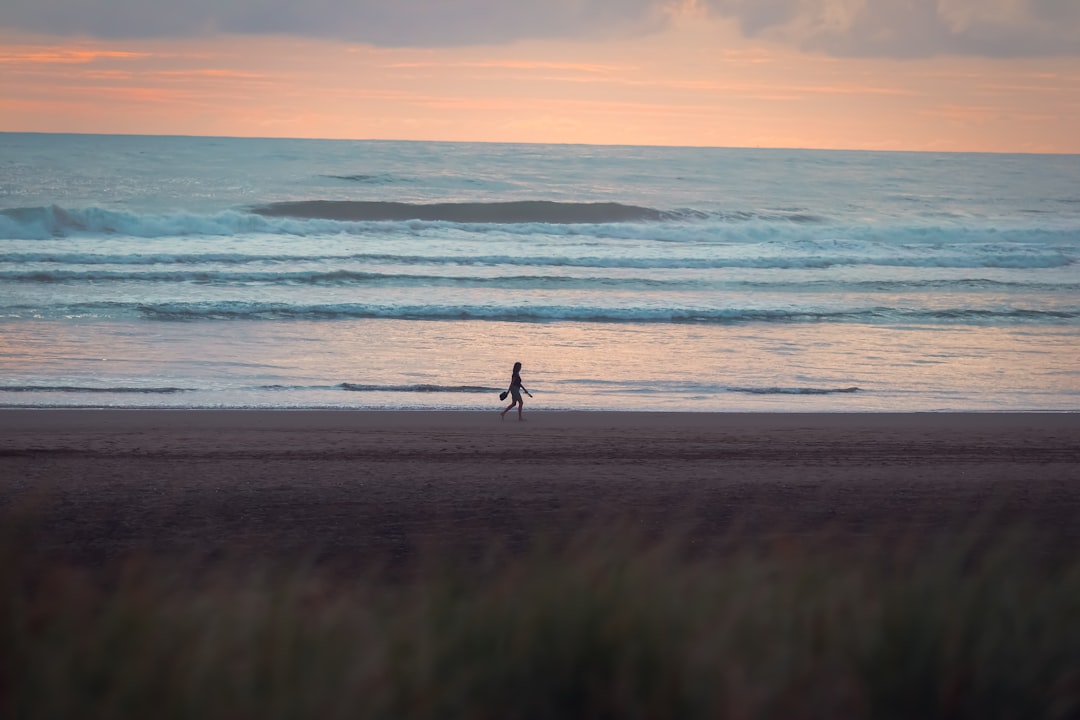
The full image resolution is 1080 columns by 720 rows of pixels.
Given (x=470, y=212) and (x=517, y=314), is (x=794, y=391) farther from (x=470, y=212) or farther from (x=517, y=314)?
(x=470, y=212)

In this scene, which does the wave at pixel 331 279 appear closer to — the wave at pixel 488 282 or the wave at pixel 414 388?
the wave at pixel 488 282

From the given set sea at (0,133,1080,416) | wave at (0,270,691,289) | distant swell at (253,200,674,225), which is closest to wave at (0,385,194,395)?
sea at (0,133,1080,416)

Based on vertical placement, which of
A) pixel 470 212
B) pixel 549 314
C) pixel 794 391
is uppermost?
pixel 470 212

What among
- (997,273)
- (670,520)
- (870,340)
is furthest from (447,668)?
(997,273)

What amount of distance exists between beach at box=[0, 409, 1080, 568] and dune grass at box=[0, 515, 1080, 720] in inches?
84.0

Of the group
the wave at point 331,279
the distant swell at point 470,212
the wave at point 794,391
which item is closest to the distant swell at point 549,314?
the wave at point 331,279

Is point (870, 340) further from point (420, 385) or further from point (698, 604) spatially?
point (698, 604)

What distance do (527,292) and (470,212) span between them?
21.2 metres

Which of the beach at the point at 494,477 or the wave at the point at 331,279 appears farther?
the wave at the point at 331,279

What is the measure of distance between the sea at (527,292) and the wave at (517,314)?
0.10m

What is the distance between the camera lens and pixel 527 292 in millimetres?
26828

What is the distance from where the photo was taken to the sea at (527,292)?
16.1 m

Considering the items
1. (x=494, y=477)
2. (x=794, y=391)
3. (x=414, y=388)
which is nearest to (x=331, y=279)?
(x=414, y=388)

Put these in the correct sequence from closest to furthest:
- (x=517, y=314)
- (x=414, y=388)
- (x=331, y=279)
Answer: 1. (x=414, y=388)
2. (x=517, y=314)
3. (x=331, y=279)
